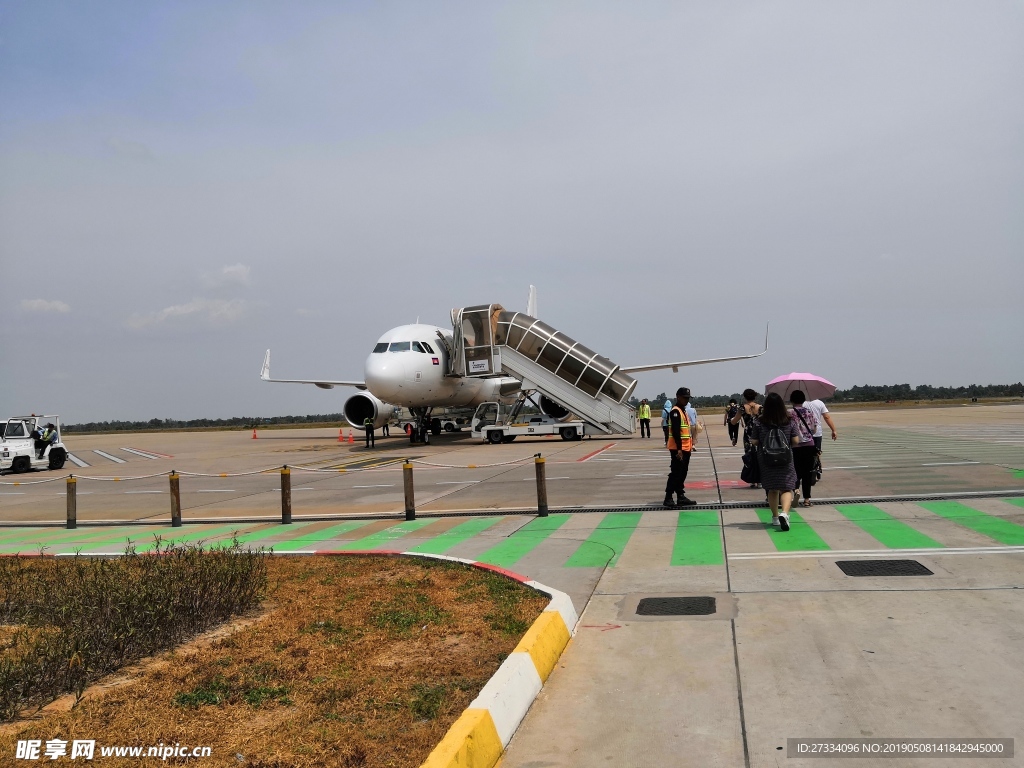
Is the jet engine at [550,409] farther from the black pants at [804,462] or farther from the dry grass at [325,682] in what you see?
the dry grass at [325,682]

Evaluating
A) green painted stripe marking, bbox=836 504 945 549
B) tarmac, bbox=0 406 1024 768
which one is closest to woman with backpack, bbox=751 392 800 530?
tarmac, bbox=0 406 1024 768

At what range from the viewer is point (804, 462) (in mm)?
11414

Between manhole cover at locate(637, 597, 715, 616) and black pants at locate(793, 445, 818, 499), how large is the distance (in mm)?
5227

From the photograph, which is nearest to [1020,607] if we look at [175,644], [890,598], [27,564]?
[890,598]

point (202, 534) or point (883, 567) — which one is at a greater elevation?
point (883, 567)

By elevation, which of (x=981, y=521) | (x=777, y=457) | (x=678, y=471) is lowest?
(x=981, y=521)

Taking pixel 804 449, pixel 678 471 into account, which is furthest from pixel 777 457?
pixel 678 471

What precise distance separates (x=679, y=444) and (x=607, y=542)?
260cm

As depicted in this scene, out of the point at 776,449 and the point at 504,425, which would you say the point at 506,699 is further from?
the point at 504,425

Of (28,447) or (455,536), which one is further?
(28,447)

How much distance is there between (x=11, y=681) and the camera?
4555 millimetres

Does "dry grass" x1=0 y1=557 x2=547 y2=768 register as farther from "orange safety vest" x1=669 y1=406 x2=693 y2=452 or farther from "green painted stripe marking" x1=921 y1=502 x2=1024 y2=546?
"green painted stripe marking" x1=921 y1=502 x2=1024 y2=546

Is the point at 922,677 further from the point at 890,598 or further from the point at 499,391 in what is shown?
the point at 499,391

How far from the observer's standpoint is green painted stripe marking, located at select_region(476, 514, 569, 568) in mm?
8898
